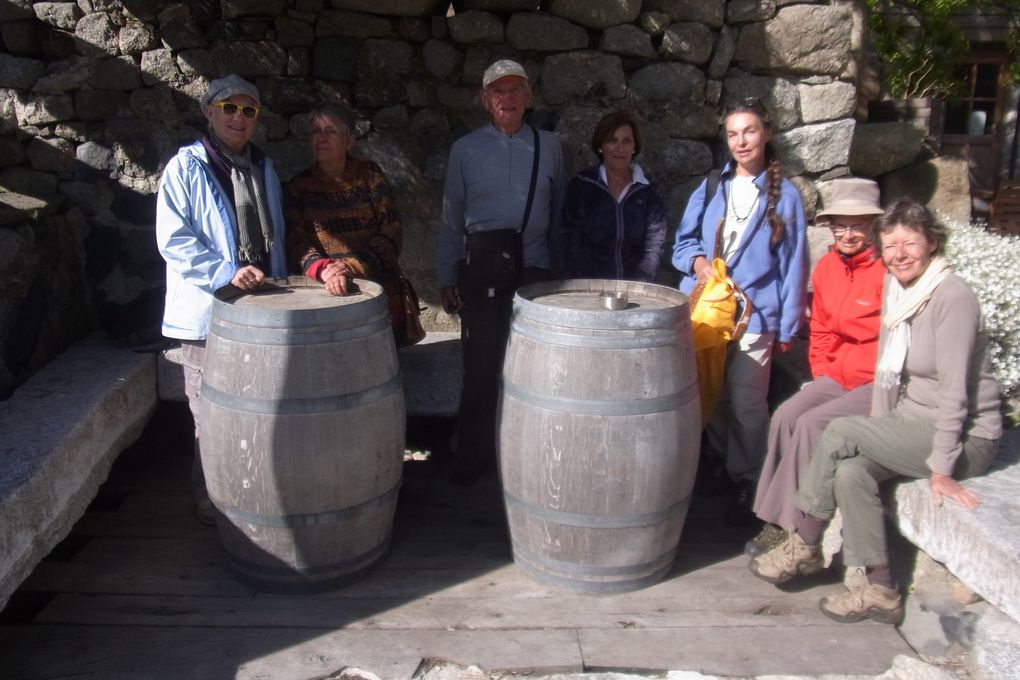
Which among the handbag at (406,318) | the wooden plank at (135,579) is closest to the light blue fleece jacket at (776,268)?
the handbag at (406,318)

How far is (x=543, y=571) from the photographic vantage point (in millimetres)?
3205

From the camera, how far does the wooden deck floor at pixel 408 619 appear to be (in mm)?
2801

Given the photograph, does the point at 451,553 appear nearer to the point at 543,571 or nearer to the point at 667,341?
the point at 543,571

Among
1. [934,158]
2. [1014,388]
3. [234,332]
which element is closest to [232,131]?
[234,332]

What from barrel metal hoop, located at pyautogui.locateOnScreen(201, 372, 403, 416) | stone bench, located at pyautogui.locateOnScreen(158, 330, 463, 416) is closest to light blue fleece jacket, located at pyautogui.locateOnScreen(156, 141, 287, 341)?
barrel metal hoop, located at pyautogui.locateOnScreen(201, 372, 403, 416)

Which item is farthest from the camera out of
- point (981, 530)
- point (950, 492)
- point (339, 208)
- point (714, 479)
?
point (714, 479)

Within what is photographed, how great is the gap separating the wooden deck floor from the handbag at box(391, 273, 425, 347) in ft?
2.58

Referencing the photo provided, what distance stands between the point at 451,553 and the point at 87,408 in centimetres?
151

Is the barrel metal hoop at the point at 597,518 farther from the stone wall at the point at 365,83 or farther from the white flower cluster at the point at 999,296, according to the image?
the stone wall at the point at 365,83

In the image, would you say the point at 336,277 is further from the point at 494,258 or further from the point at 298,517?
the point at 298,517

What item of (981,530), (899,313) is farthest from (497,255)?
(981,530)

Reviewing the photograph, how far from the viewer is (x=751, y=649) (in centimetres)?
288

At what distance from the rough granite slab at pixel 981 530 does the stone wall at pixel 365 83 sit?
78.1 inches

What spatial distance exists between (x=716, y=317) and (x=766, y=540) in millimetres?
855
